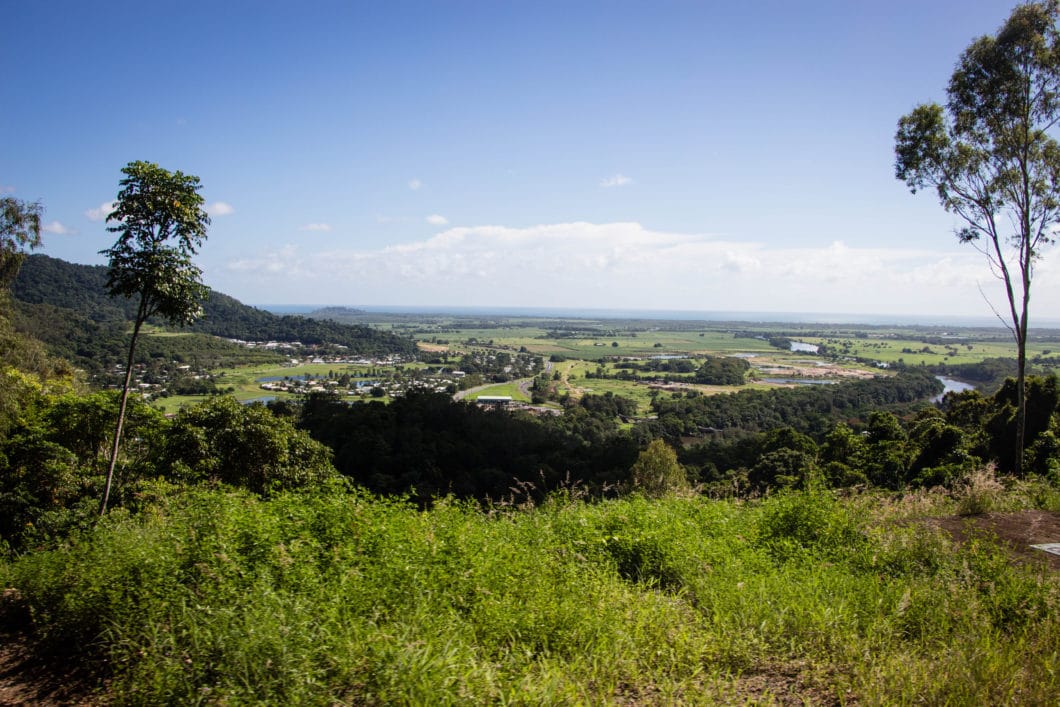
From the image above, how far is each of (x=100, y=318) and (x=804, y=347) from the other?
131 m

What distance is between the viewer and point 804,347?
122938 millimetres

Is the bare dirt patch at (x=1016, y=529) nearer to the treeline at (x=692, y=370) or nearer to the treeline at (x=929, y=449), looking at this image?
the treeline at (x=929, y=449)

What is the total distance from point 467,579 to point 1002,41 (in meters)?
14.6

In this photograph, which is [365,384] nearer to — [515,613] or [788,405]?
[788,405]

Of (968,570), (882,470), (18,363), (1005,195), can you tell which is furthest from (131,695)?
(18,363)

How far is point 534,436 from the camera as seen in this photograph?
33.1 meters

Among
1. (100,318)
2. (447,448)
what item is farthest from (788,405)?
(100,318)

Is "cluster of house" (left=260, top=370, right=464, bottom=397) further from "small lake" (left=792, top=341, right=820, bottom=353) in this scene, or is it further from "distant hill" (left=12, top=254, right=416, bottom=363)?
"small lake" (left=792, top=341, right=820, bottom=353)

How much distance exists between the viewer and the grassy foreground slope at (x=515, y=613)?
2676 millimetres

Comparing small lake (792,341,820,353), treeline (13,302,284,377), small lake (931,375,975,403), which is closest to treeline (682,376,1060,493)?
treeline (13,302,284,377)

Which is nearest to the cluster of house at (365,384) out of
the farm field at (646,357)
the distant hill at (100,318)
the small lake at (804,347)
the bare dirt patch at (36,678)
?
the farm field at (646,357)

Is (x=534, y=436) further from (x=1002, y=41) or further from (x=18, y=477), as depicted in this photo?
(x=1002, y=41)

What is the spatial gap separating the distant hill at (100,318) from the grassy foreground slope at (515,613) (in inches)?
164

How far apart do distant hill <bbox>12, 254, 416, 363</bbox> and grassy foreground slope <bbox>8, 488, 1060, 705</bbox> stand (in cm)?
417
